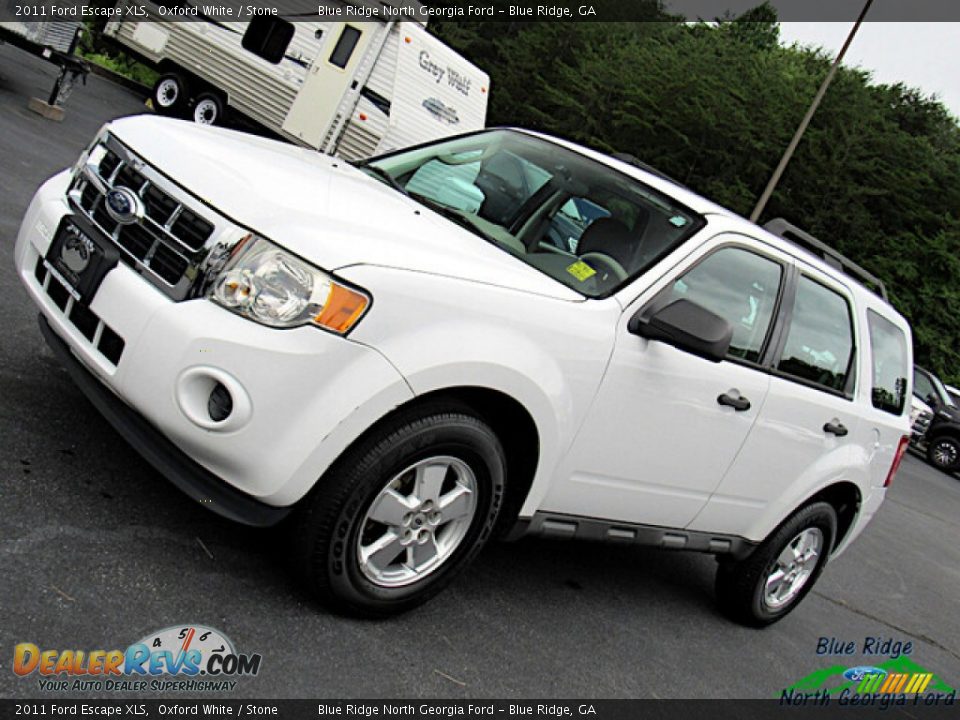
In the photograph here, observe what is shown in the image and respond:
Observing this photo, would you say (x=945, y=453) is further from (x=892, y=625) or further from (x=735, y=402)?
(x=735, y=402)

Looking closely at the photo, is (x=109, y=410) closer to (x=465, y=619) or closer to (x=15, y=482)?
(x=15, y=482)

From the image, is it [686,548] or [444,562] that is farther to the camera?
[686,548]

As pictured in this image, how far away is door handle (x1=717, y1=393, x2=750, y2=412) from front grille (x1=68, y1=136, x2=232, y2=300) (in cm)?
212

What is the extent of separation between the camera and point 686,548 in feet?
15.1

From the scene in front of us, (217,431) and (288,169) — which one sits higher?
(288,169)

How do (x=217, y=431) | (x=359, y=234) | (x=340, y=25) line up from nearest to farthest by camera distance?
1. (x=217, y=431)
2. (x=359, y=234)
3. (x=340, y=25)

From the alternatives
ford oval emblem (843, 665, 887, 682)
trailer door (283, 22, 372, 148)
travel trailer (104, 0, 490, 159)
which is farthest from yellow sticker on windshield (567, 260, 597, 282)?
trailer door (283, 22, 372, 148)

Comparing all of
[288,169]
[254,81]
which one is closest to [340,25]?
[254,81]

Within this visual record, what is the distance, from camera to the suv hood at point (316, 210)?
312cm

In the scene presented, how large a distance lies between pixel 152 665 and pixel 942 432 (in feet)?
62.4

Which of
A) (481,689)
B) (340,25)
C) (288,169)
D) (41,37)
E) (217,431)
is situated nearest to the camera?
(217,431)

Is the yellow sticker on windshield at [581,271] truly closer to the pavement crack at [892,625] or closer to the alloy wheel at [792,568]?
the alloy wheel at [792,568]

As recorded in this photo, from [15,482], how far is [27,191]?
5465 millimetres

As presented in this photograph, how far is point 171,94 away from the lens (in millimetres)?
17641
